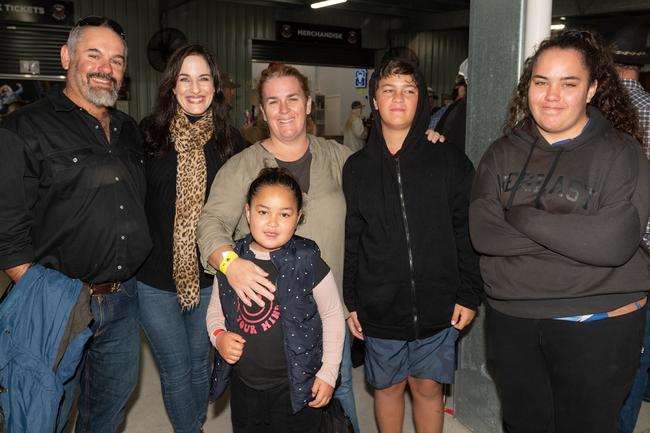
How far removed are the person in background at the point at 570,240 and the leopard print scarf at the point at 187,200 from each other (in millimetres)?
1136

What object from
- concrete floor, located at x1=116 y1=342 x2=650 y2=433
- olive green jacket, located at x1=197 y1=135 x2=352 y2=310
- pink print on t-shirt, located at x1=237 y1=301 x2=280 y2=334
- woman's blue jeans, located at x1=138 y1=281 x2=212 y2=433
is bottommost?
concrete floor, located at x1=116 y1=342 x2=650 y2=433

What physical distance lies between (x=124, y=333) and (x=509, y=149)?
1704mm

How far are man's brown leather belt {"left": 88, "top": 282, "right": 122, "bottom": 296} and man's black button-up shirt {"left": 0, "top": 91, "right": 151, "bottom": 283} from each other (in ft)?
0.10

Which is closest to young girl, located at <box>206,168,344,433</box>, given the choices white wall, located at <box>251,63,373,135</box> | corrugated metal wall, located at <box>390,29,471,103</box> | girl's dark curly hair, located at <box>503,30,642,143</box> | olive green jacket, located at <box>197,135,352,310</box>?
olive green jacket, located at <box>197,135,352,310</box>

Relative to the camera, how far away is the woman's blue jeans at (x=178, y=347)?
2363mm

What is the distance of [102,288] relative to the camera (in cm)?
219

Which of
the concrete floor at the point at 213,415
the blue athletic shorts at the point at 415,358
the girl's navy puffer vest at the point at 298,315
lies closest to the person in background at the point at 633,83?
the concrete floor at the point at 213,415

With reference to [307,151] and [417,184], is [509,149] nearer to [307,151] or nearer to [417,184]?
[417,184]

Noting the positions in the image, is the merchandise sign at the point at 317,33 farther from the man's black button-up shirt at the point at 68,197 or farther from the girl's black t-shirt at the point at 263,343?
A: the girl's black t-shirt at the point at 263,343

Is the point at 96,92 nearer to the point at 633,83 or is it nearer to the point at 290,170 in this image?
the point at 290,170

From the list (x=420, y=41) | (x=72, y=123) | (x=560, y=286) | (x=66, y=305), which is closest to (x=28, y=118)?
(x=72, y=123)

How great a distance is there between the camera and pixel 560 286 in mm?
1790

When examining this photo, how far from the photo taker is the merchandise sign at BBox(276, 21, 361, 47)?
12.3 meters

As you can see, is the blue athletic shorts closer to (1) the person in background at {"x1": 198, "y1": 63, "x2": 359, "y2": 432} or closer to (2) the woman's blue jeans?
(1) the person in background at {"x1": 198, "y1": 63, "x2": 359, "y2": 432}
